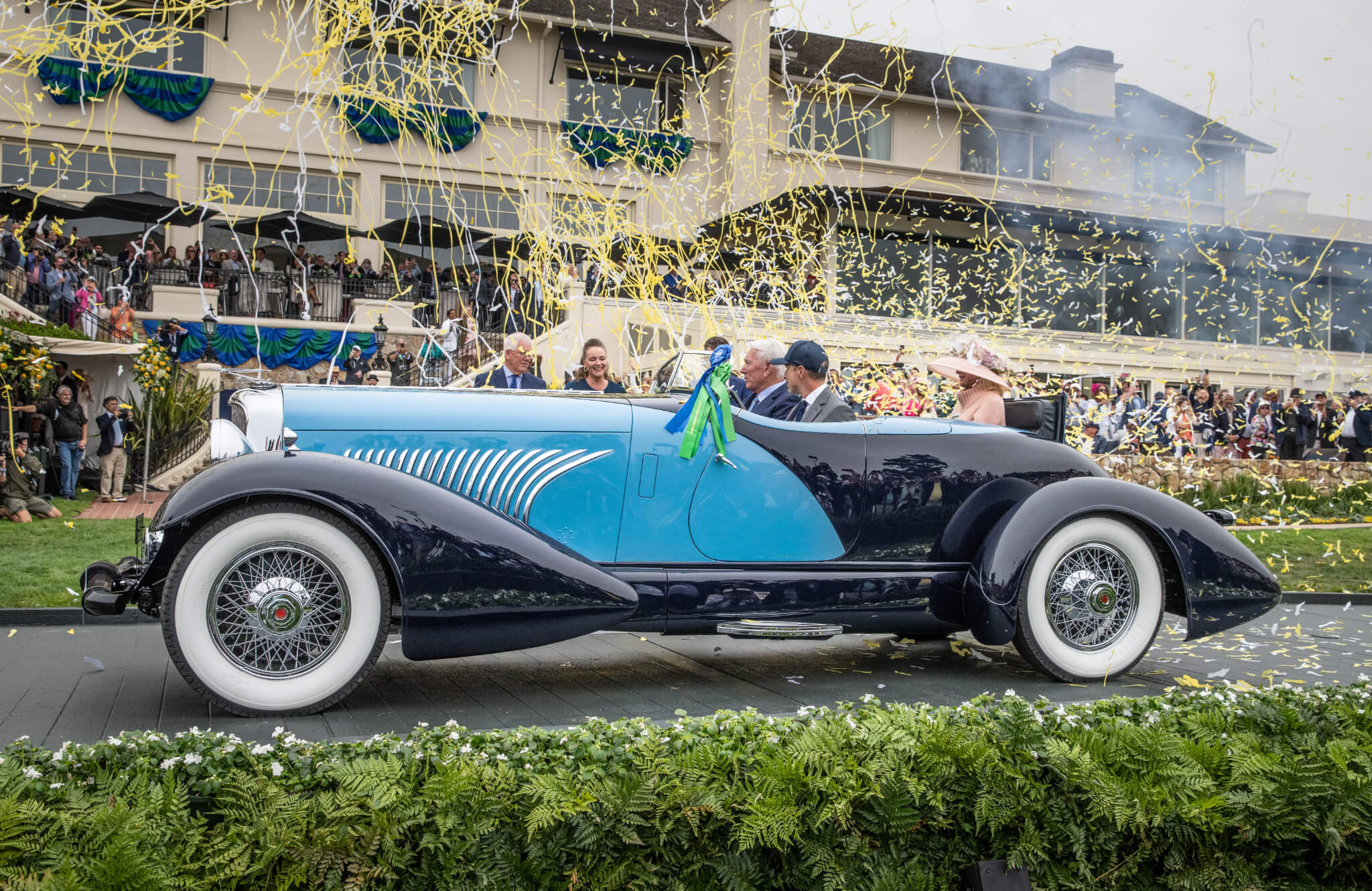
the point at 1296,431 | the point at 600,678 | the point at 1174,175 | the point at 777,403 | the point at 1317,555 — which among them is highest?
the point at 1174,175

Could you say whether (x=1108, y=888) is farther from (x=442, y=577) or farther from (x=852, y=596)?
(x=442, y=577)

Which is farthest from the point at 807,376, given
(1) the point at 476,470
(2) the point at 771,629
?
(1) the point at 476,470

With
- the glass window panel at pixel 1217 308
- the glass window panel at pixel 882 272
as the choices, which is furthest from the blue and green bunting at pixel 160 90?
the glass window panel at pixel 1217 308

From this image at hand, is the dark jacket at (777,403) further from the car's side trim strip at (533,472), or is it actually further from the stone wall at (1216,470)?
the stone wall at (1216,470)

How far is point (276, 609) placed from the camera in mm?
3912

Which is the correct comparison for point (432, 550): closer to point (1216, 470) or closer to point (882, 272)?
point (1216, 470)

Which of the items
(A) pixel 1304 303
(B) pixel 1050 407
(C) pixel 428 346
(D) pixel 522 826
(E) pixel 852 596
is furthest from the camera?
(A) pixel 1304 303

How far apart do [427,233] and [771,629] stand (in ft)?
72.3

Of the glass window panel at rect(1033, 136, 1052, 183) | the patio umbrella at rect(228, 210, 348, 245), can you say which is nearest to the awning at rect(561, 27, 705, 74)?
the patio umbrella at rect(228, 210, 348, 245)

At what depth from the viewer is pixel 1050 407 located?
543cm

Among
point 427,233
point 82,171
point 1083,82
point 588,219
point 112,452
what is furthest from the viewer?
point 427,233

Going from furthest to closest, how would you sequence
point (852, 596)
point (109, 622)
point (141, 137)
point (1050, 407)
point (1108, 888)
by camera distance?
1. point (141, 137)
2. point (109, 622)
3. point (1050, 407)
4. point (852, 596)
5. point (1108, 888)

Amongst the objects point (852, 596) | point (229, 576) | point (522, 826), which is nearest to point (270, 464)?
point (229, 576)

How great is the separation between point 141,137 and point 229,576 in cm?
2448
